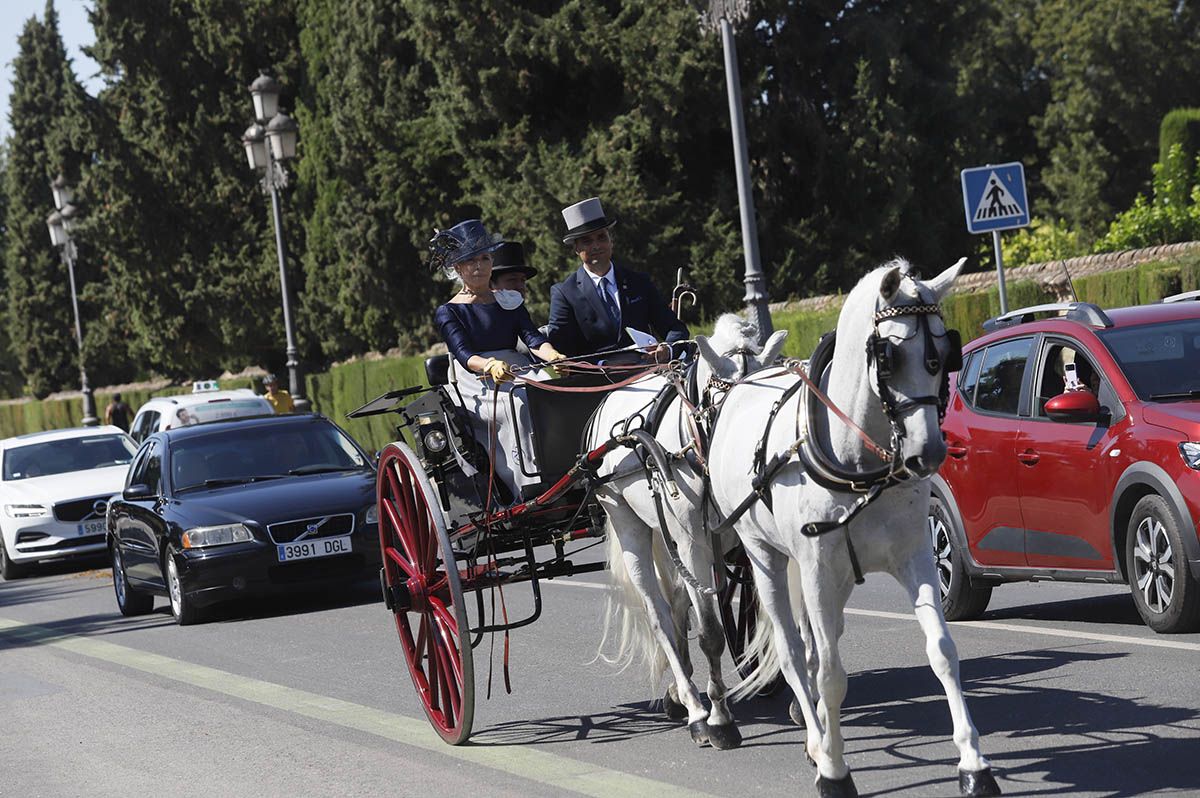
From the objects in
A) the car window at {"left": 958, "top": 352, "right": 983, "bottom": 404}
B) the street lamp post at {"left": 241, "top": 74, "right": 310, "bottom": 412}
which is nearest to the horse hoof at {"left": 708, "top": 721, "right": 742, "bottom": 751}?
the car window at {"left": 958, "top": 352, "right": 983, "bottom": 404}

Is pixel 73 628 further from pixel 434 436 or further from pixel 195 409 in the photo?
pixel 195 409

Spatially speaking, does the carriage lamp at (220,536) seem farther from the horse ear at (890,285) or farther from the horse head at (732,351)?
the horse ear at (890,285)

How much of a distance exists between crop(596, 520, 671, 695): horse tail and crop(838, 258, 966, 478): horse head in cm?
252

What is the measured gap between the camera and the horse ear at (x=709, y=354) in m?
6.32

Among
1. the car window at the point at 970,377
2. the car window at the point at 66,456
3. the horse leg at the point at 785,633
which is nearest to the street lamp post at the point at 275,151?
the car window at the point at 66,456

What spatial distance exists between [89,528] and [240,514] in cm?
722

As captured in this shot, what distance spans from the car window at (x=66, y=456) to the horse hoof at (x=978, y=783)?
1727 centimetres

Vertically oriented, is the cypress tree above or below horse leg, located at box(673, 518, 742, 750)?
above

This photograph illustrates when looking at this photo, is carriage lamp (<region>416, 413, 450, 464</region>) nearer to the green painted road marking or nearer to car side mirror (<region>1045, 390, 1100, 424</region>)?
the green painted road marking

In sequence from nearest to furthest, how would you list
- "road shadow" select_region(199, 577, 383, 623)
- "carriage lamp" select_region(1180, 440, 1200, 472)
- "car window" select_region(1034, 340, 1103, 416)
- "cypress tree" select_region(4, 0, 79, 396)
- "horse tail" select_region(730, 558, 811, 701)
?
"horse tail" select_region(730, 558, 811, 701) → "carriage lamp" select_region(1180, 440, 1200, 472) → "car window" select_region(1034, 340, 1103, 416) → "road shadow" select_region(199, 577, 383, 623) → "cypress tree" select_region(4, 0, 79, 396)

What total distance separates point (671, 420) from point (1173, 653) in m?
2.84

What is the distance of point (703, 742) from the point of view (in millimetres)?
6738

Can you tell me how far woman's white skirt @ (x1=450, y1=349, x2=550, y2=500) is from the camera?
7.86 meters

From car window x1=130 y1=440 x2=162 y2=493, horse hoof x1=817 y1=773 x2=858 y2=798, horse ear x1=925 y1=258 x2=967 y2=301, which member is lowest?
horse hoof x1=817 y1=773 x2=858 y2=798
